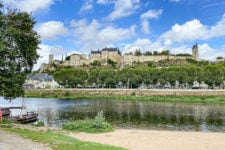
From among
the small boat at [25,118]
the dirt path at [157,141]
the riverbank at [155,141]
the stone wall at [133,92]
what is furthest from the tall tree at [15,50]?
the stone wall at [133,92]

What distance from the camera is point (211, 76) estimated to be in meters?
123

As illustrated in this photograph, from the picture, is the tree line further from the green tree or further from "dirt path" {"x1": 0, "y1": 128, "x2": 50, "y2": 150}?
"dirt path" {"x1": 0, "y1": 128, "x2": 50, "y2": 150}

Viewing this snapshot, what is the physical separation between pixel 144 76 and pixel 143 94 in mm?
16436

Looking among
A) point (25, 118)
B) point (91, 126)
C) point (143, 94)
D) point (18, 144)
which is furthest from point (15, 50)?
point (143, 94)

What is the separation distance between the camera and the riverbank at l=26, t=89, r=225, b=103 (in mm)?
105875

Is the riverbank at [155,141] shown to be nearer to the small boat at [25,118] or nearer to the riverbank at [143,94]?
the small boat at [25,118]

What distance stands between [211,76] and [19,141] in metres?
109

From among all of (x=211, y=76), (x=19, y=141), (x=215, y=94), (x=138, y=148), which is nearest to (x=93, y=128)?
(x=138, y=148)

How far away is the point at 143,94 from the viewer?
4732 inches

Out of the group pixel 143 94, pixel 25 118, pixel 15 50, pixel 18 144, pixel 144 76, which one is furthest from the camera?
pixel 144 76

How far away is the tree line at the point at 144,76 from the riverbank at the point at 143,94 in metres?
12.5

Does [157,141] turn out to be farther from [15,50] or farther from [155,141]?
[15,50]

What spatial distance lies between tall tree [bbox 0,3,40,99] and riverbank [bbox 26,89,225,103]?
74.0 m

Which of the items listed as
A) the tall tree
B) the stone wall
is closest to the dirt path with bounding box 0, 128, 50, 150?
the tall tree
